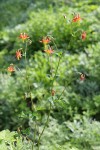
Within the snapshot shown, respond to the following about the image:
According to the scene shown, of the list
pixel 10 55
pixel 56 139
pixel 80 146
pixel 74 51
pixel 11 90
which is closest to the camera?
pixel 80 146

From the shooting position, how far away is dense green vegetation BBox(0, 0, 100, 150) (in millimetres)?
2992

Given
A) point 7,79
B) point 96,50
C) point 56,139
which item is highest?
point 96,50

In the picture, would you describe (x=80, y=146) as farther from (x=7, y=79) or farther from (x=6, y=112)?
(x=7, y=79)

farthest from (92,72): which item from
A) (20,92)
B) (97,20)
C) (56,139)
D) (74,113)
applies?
(97,20)

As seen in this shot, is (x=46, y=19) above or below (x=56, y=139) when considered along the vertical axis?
above

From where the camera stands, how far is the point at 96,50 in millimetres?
5117

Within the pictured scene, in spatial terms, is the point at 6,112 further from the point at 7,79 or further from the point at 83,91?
the point at 83,91

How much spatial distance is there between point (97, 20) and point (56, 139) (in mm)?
3193

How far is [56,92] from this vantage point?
4.41 meters

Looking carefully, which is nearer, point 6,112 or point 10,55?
point 6,112

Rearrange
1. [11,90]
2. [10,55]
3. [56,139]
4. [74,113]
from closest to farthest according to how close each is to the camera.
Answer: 1. [56,139]
2. [74,113]
3. [11,90]
4. [10,55]

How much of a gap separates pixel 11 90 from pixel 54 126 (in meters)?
0.97

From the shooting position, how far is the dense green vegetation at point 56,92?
2992 mm

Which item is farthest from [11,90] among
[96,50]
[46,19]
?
[46,19]
